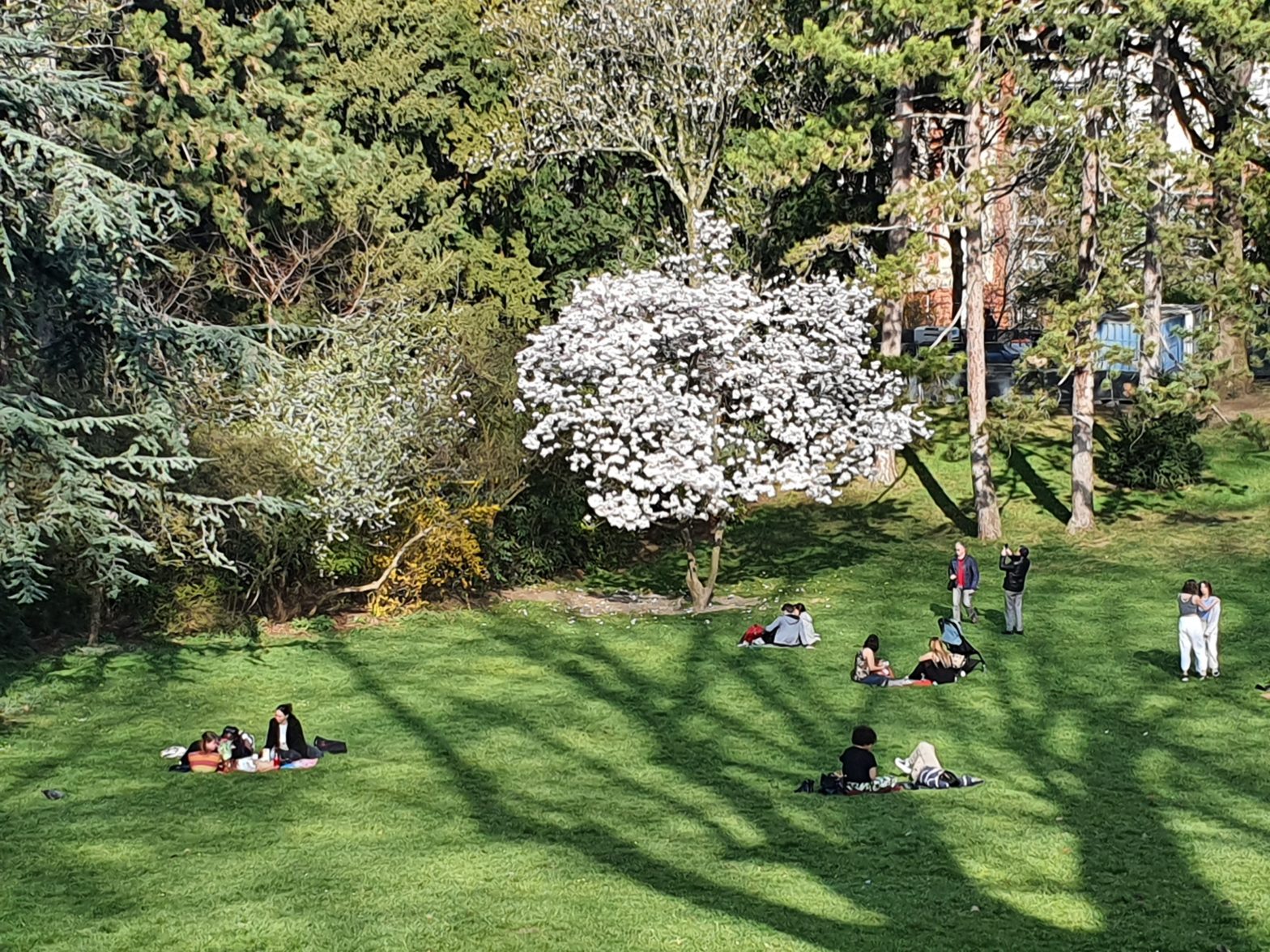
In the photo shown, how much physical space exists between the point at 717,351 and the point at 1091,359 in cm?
991

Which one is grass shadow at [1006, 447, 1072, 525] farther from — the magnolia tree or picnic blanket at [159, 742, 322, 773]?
picnic blanket at [159, 742, 322, 773]

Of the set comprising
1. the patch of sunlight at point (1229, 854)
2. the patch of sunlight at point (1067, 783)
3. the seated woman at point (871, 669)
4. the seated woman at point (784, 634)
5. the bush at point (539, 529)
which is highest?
the bush at point (539, 529)

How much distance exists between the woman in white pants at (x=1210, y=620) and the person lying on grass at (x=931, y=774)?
6308mm

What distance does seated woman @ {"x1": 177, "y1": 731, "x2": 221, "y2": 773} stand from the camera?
2058 cm

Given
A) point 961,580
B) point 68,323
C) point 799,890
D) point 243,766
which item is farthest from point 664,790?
point 68,323

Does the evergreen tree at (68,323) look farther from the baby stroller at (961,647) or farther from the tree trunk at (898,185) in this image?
the tree trunk at (898,185)

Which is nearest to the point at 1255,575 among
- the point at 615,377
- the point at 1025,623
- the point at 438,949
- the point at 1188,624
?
the point at 1025,623

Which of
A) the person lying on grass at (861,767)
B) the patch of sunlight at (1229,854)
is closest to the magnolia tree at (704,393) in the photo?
the person lying on grass at (861,767)

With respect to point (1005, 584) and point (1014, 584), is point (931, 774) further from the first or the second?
point (1005, 584)

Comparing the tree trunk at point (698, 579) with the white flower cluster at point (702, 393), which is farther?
the tree trunk at point (698, 579)

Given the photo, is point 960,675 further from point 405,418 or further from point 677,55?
point 677,55

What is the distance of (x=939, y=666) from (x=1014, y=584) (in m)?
3.23

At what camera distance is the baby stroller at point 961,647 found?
2473 centimetres

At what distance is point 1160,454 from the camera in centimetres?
3825
